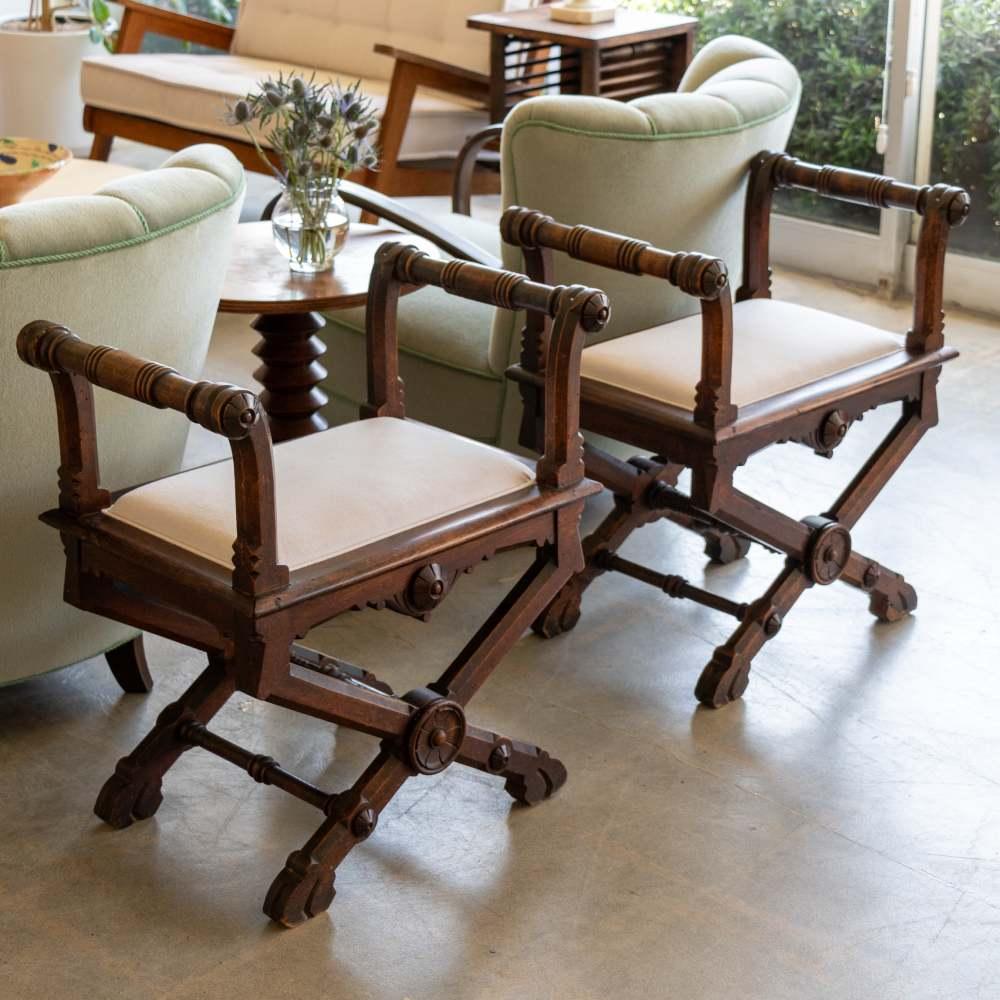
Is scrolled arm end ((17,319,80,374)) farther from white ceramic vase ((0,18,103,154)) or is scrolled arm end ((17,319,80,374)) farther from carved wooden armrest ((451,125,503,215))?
white ceramic vase ((0,18,103,154))

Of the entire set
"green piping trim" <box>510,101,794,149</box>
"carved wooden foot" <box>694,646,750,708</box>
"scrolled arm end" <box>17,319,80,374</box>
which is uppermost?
"green piping trim" <box>510,101,794,149</box>

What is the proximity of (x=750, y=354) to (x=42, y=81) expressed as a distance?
4.45 metres

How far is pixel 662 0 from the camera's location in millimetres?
5559

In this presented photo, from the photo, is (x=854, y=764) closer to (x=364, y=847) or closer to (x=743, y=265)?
(x=364, y=847)

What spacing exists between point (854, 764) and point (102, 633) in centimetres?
125

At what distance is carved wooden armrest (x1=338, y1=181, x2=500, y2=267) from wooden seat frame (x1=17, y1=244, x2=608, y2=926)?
845 mm

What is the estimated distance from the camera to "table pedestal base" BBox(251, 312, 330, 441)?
10.4 feet

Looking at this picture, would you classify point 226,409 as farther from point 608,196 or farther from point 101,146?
point 101,146

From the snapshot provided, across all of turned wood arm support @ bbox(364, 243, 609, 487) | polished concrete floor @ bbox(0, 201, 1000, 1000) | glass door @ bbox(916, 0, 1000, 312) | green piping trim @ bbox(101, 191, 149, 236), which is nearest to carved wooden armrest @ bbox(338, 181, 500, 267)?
polished concrete floor @ bbox(0, 201, 1000, 1000)

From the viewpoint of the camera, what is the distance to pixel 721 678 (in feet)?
8.80

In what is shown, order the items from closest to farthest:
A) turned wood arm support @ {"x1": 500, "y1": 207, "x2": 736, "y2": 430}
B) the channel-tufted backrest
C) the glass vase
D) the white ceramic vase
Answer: turned wood arm support @ {"x1": 500, "y1": 207, "x2": 736, "y2": 430}
the glass vase
the channel-tufted backrest
the white ceramic vase

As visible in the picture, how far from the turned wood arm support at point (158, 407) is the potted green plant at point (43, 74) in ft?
14.7

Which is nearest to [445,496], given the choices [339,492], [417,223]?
[339,492]

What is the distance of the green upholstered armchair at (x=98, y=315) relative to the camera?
83.4 inches
